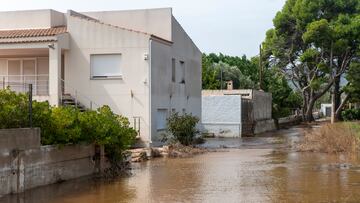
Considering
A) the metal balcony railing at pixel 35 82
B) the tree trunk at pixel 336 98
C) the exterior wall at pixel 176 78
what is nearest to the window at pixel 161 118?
the exterior wall at pixel 176 78

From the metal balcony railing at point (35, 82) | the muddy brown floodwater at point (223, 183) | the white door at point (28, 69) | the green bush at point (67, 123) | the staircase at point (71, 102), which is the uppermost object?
the white door at point (28, 69)

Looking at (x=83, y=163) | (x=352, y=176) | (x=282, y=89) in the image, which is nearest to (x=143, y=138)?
(x=83, y=163)

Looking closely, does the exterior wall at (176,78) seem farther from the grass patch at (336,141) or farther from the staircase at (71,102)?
Answer: the grass patch at (336,141)

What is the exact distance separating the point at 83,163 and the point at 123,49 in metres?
11.0

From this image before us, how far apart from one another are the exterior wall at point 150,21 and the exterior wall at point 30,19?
11.1ft

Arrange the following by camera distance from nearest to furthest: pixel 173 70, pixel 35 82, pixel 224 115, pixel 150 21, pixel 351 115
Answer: pixel 35 82 → pixel 150 21 → pixel 173 70 → pixel 224 115 → pixel 351 115

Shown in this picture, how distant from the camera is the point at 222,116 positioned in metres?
42.0

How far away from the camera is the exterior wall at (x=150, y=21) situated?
30625mm

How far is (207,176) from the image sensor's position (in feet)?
60.0

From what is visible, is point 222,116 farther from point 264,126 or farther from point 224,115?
point 264,126

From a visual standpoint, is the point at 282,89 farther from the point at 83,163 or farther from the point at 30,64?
the point at 83,163

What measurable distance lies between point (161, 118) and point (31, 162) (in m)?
15.1

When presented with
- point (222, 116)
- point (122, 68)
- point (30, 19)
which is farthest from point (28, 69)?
point (222, 116)

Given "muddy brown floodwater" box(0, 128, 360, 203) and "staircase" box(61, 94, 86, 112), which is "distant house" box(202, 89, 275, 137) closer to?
"staircase" box(61, 94, 86, 112)
